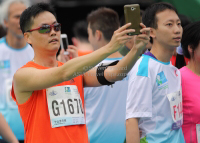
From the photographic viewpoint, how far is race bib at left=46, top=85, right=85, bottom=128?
3630mm

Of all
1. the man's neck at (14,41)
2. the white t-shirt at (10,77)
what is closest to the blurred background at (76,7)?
the man's neck at (14,41)

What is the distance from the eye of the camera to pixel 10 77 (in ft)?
20.1

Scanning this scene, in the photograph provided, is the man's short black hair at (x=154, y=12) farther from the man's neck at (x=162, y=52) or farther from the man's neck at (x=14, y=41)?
the man's neck at (x=14, y=41)

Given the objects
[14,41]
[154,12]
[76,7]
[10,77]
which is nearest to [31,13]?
[154,12]

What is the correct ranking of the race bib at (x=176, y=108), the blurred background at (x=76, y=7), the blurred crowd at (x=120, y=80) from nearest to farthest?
the blurred crowd at (x=120, y=80), the race bib at (x=176, y=108), the blurred background at (x=76, y=7)

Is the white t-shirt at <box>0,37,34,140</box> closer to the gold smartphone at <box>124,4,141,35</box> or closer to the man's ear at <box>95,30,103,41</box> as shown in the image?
the man's ear at <box>95,30,103,41</box>

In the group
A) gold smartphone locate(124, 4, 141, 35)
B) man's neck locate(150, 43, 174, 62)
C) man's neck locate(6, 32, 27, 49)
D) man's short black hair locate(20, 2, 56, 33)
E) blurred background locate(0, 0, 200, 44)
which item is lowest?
man's neck locate(150, 43, 174, 62)

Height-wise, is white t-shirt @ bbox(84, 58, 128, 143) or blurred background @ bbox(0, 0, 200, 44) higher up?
blurred background @ bbox(0, 0, 200, 44)

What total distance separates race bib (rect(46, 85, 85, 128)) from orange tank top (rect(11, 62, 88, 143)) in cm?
4

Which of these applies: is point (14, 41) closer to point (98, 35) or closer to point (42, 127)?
point (98, 35)

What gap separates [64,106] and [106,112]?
4.78 ft

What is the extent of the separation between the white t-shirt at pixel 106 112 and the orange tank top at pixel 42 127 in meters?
1.33

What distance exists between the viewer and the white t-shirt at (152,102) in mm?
3914

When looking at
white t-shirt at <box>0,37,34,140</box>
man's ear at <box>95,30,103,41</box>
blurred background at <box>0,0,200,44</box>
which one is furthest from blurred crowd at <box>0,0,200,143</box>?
blurred background at <box>0,0,200,44</box>
